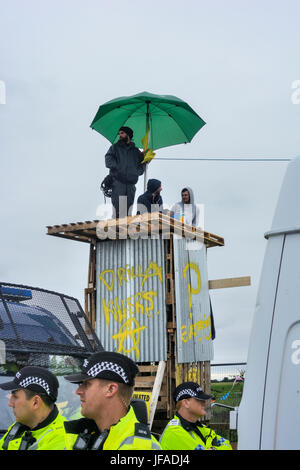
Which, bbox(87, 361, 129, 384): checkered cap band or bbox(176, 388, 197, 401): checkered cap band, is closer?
bbox(87, 361, 129, 384): checkered cap band

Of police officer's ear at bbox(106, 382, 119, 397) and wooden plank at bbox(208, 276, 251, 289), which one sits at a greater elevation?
wooden plank at bbox(208, 276, 251, 289)

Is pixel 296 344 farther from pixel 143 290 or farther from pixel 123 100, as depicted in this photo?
pixel 123 100

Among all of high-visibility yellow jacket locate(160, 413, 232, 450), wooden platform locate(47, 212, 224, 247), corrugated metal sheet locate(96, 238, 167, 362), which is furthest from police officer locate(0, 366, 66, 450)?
corrugated metal sheet locate(96, 238, 167, 362)

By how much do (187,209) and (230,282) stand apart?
6.52 feet

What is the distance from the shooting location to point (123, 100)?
45.8 ft

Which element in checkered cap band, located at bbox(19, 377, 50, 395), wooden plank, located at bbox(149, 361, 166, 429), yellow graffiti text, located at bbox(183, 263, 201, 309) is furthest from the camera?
yellow graffiti text, located at bbox(183, 263, 201, 309)

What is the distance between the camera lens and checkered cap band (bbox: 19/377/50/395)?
454 cm

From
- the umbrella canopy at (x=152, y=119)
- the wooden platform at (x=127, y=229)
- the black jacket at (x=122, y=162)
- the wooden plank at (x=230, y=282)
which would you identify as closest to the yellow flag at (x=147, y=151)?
the umbrella canopy at (x=152, y=119)

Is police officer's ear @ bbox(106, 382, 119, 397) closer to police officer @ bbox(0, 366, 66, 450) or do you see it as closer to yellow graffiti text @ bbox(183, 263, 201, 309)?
police officer @ bbox(0, 366, 66, 450)

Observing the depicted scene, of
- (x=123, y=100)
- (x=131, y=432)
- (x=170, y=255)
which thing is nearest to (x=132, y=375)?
(x=131, y=432)

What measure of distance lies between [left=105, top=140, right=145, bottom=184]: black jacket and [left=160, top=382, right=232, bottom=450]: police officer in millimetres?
7945

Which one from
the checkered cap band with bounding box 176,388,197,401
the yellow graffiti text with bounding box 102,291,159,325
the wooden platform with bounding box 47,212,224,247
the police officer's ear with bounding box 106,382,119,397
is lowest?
the checkered cap band with bounding box 176,388,197,401

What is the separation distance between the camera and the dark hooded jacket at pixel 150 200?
1386cm

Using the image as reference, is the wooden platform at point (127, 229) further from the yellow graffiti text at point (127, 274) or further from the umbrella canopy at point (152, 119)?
the umbrella canopy at point (152, 119)
